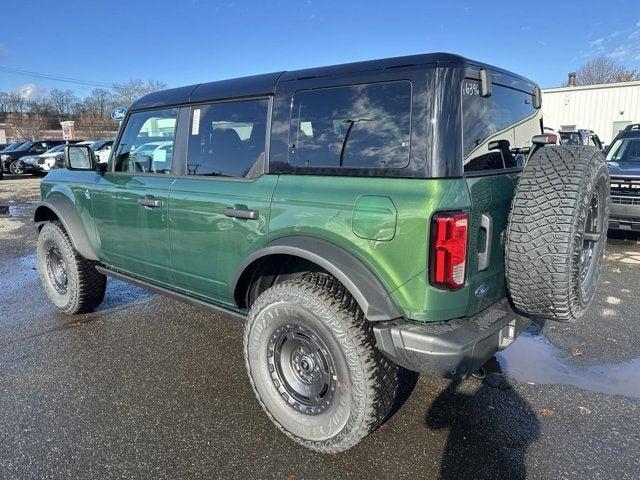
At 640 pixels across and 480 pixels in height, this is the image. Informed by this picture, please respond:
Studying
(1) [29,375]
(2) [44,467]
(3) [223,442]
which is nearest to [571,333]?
(3) [223,442]

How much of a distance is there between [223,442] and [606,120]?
26.1 meters

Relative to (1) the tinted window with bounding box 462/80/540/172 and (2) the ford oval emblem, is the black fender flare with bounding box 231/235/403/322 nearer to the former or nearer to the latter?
(2) the ford oval emblem

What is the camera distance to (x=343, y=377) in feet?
7.78

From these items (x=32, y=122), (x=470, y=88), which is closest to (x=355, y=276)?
(x=470, y=88)

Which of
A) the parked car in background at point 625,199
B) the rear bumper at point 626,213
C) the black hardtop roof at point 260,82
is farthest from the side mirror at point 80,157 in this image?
the rear bumper at point 626,213

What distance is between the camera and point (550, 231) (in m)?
2.17

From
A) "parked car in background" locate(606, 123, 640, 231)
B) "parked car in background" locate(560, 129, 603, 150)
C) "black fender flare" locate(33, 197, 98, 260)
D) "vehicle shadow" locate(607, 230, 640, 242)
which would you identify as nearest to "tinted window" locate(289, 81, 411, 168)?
"black fender flare" locate(33, 197, 98, 260)

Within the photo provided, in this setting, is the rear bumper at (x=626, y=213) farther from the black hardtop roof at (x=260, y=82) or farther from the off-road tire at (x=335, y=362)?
the off-road tire at (x=335, y=362)

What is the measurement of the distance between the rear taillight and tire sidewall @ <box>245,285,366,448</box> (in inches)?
22.2

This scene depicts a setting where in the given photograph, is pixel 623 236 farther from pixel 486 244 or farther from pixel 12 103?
pixel 12 103

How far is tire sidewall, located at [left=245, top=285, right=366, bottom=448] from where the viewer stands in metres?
2.33

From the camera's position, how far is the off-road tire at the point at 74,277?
4285mm

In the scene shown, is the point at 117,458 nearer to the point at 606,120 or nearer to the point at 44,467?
the point at 44,467

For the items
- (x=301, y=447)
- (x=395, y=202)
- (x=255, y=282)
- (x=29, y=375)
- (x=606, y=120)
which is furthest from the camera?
(x=606, y=120)
